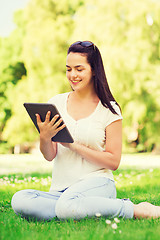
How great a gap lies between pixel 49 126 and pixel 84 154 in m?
0.42

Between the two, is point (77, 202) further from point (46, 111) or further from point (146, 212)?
point (46, 111)

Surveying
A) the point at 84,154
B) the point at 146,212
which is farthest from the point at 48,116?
the point at 146,212

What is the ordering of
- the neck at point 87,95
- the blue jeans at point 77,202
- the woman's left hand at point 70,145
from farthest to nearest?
the neck at point 87,95 < the woman's left hand at point 70,145 < the blue jeans at point 77,202

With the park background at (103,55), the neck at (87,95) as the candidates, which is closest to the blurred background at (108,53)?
the park background at (103,55)

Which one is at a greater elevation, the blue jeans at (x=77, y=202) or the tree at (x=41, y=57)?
the tree at (x=41, y=57)

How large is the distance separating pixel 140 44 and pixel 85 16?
3.75m

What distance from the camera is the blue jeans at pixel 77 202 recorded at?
3.22 meters

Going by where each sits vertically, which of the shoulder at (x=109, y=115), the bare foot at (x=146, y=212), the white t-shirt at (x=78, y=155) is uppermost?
the shoulder at (x=109, y=115)

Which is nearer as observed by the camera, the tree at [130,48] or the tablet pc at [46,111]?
the tablet pc at [46,111]

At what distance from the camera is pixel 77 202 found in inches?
128

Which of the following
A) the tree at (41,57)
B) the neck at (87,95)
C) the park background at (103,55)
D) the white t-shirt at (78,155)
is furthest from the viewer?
the tree at (41,57)

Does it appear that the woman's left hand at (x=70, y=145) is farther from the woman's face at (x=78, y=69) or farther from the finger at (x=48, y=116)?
the woman's face at (x=78, y=69)

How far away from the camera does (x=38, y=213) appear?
3391 millimetres

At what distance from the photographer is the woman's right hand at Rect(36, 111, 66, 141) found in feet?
10.9
